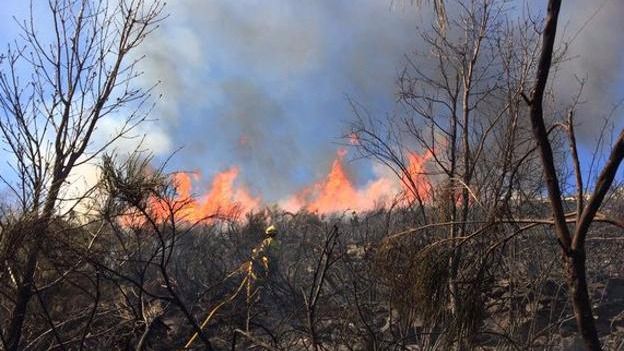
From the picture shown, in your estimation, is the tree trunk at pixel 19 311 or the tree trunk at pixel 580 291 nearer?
the tree trunk at pixel 580 291

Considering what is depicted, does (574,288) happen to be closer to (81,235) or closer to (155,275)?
(81,235)

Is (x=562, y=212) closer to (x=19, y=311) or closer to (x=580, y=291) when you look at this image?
(x=580, y=291)

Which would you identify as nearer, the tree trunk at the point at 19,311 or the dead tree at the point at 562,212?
the dead tree at the point at 562,212

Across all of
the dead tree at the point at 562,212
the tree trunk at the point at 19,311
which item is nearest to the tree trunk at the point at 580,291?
the dead tree at the point at 562,212

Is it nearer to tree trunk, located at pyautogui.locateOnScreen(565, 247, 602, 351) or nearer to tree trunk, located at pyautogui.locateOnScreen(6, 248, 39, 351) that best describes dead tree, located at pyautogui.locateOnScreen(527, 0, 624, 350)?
tree trunk, located at pyautogui.locateOnScreen(565, 247, 602, 351)

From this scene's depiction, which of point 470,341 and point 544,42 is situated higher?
point 544,42

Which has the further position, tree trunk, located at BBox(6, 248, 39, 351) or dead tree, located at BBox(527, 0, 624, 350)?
tree trunk, located at BBox(6, 248, 39, 351)

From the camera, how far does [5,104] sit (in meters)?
6.99

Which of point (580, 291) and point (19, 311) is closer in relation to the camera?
point (580, 291)

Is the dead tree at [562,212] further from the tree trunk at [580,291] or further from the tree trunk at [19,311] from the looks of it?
the tree trunk at [19,311]

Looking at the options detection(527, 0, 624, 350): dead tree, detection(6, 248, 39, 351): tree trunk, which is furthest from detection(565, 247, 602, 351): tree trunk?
detection(6, 248, 39, 351): tree trunk

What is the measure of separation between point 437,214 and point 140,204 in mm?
2507

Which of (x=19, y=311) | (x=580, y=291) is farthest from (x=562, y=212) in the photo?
(x=19, y=311)

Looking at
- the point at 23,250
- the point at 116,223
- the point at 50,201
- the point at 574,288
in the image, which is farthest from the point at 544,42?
the point at 50,201
